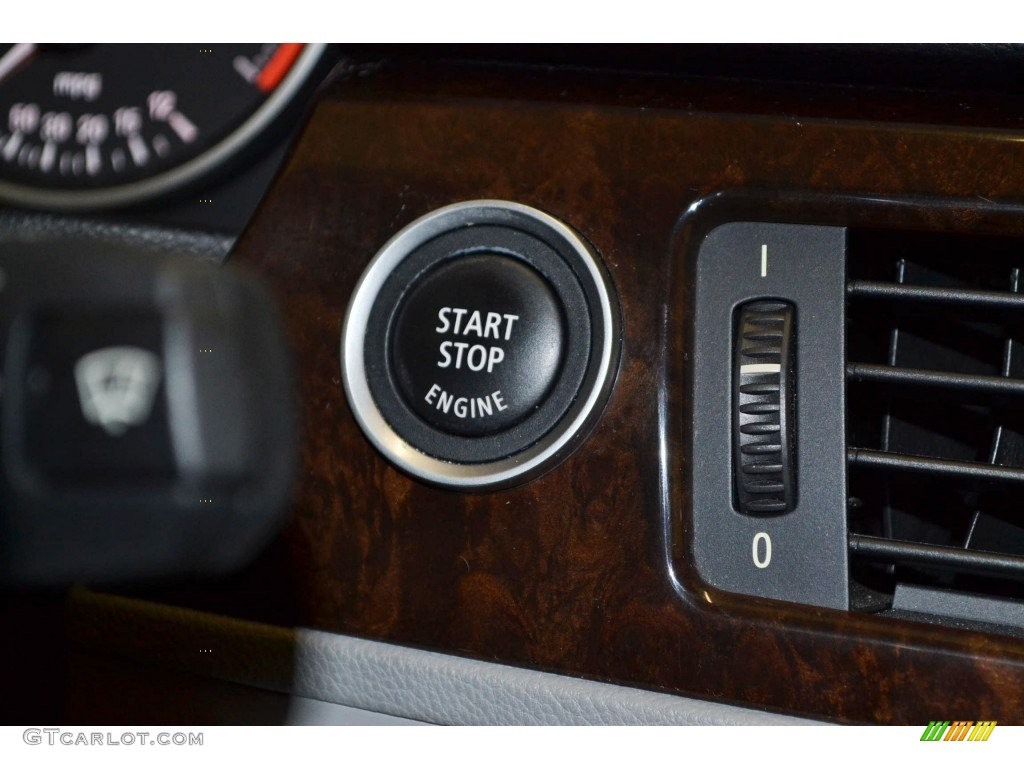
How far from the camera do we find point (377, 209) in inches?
26.5

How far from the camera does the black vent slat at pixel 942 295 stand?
0.57 metres

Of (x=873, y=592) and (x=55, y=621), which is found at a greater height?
(x=873, y=592)

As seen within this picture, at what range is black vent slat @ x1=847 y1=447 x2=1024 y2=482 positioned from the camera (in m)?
0.56

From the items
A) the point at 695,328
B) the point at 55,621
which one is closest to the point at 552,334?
the point at 695,328

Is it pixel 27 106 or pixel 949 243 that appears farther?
pixel 27 106

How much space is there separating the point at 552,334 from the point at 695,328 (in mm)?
89

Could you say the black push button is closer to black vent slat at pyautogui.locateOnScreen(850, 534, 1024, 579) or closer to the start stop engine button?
the start stop engine button

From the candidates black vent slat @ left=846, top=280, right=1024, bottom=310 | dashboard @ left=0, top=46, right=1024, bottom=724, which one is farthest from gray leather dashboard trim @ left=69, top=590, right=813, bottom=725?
black vent slat @ left=846, top=280, right=1024, bottom=310

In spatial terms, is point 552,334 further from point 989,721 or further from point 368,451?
point 989,721

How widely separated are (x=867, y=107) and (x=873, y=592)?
299mm

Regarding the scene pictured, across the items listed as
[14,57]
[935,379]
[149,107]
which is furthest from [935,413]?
[14,57]

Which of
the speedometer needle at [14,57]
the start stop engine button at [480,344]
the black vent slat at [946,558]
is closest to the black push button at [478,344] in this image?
the start stop engine button at [480,344]
